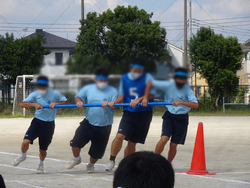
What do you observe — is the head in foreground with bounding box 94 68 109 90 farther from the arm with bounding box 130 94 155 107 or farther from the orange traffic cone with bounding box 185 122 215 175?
the orange traffic cone with bounding box 185 122 215 175

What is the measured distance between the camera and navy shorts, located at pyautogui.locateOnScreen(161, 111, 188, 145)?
6219 mm

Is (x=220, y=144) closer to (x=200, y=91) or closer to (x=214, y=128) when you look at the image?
(x=214, y=128)

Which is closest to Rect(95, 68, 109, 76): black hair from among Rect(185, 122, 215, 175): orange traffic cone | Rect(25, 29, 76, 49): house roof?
Rect(185, 122, 215, 175): orange traffic cone

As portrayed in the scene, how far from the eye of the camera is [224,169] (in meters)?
6.73

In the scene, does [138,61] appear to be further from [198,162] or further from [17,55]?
[17,55]

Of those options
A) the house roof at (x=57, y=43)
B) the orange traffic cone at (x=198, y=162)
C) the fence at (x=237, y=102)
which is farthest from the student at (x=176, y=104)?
the house roof at (x=57, y=43)

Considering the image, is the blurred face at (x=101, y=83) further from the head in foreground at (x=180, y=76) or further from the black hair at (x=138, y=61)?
A: the head in foreground at (x=180, y=76)

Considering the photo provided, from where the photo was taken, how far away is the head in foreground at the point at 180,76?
204 inches

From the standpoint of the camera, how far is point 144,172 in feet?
5.41

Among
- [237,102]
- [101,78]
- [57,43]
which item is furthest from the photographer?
[57,43]

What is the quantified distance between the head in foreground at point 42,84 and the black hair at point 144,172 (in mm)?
3933

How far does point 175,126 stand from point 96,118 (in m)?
1.35

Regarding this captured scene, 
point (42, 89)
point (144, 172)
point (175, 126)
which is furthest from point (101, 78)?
point (144, 172)

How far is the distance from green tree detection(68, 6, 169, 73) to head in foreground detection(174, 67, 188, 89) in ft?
0.82
